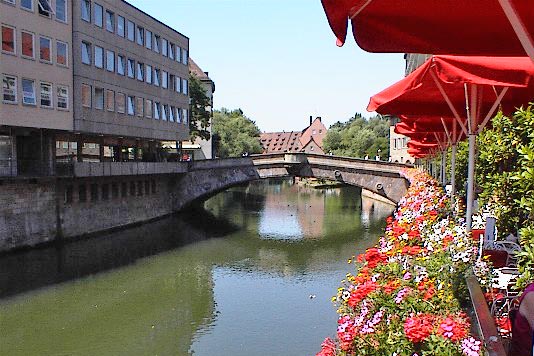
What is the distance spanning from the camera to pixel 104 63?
2755 cm

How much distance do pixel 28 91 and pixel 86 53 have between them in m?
4.69

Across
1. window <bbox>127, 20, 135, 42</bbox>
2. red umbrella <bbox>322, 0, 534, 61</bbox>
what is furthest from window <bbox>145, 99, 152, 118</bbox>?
red umbrella <bbox>322, 0, 534, 61</bbox>

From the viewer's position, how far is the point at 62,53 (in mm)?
23984

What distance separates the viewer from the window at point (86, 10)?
83.9 ft

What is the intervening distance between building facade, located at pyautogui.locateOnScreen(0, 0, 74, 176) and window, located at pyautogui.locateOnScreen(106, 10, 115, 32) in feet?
11.3

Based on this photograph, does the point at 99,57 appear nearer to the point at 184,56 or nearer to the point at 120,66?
the point at 120,66

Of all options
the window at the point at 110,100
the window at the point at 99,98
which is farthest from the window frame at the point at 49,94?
the window at the point at 110,100

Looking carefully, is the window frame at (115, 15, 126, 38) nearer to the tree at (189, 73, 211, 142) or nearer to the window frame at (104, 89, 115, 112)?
the window frame at (104, 89, 115, 112)

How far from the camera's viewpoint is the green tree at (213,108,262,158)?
6969 centimetres

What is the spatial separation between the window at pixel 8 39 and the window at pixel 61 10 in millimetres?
2985

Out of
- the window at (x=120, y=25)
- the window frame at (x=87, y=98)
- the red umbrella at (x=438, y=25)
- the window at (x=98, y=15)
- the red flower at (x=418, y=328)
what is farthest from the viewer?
the window at (x=120, y=25)

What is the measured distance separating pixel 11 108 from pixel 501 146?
18481 millimetres

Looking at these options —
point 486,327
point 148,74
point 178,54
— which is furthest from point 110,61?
point 486,327

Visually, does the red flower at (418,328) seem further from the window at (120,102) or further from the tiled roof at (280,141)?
the tiled roof at (280,141)
